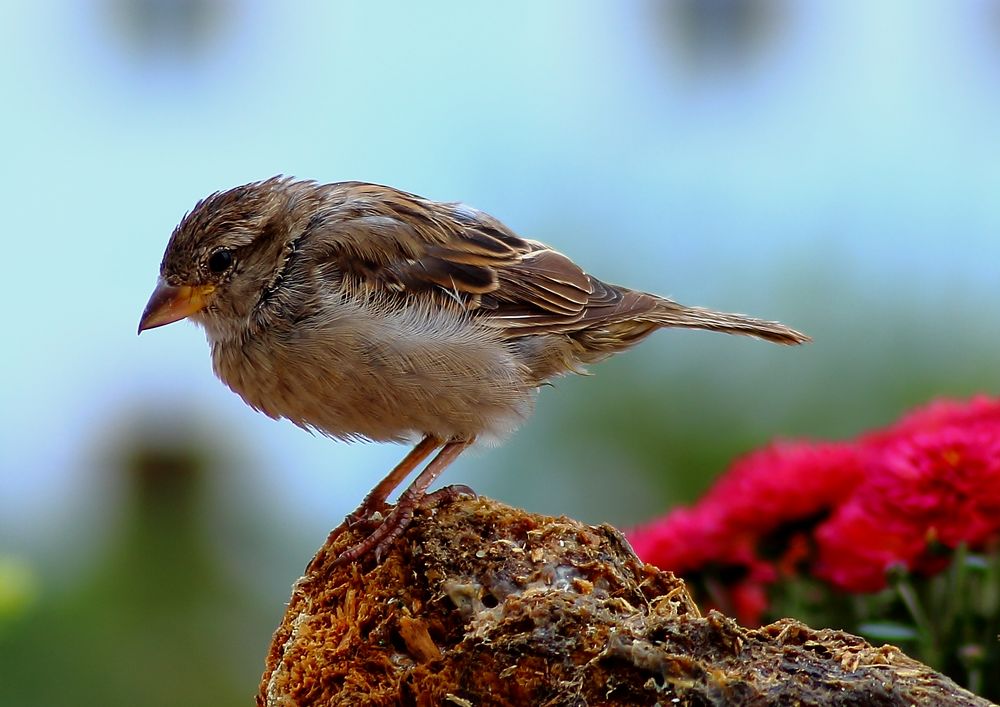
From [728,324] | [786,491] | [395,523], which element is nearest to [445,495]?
[395,523]

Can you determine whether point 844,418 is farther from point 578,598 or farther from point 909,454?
point 578,598

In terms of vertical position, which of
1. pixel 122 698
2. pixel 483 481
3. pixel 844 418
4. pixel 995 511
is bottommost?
pixel 122 698

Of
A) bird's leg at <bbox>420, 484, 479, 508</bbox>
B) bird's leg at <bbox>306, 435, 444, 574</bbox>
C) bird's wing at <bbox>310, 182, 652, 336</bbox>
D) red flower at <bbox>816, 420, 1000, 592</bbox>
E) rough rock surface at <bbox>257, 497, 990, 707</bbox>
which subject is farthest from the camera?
bird's wing at <bbox>310, 182, 652, 336</bbox>

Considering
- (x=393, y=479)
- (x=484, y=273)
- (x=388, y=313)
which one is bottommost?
(x=393, y=479)

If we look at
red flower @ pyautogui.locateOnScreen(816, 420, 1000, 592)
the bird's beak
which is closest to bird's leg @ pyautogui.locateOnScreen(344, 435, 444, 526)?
the bird's beak

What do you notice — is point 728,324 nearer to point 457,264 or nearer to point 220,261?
point 457,264

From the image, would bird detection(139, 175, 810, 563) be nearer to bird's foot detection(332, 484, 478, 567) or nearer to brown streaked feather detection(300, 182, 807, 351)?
brown streaked feather detection(300, 182, 807, 351)

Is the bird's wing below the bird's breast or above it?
above

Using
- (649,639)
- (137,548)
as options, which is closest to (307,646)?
(649,639)
